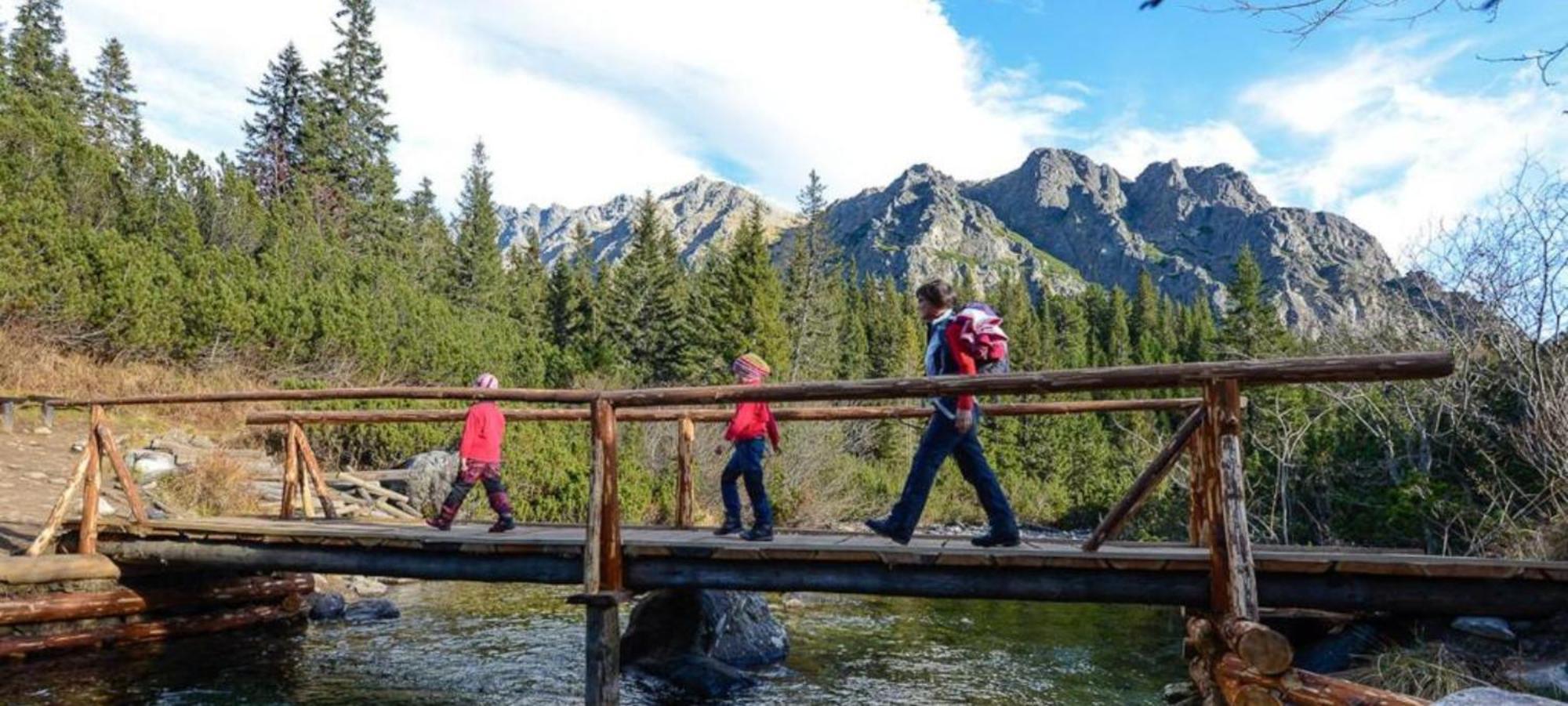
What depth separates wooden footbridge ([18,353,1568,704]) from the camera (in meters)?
4.73

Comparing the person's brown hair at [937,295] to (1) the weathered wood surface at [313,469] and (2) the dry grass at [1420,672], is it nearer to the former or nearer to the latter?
(2) the dry grass at [1420,672]

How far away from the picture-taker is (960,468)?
231 inches

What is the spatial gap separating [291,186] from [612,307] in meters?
16.6

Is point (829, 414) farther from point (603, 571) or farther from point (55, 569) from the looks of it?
point (55, 569)

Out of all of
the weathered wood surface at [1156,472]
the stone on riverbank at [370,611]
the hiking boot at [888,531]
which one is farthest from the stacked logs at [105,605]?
the weathered wood surface at [1156,472]

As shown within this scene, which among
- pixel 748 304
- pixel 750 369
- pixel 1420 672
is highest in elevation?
pixel 748 304

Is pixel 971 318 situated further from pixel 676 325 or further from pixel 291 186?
pixel 291 186

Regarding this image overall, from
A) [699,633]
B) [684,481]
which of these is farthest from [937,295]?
[699,633]

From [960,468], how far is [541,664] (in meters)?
5.25

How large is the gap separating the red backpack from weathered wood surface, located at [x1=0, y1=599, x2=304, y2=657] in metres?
8.27

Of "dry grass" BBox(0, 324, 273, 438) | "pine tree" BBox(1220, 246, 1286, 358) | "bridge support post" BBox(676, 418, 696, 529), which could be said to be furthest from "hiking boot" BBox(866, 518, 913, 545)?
"pine tree" BBox(1220, 246, 1286, 358)

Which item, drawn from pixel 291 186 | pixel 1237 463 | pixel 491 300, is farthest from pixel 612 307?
pixel 1237 463

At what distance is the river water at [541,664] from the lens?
309 inches

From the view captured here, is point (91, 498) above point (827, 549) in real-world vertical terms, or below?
above
